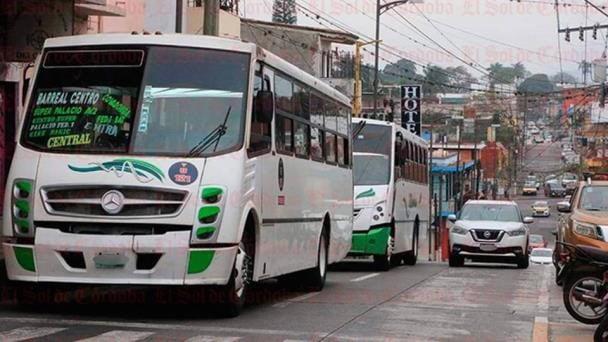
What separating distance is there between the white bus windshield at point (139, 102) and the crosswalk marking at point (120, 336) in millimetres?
1910

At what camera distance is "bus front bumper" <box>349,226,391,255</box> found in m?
22.0

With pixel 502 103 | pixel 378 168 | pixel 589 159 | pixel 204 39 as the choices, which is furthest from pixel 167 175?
pixel 502 103

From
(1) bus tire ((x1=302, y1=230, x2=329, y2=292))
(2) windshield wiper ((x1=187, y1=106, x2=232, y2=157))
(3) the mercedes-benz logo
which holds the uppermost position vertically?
(2) windshield wiper ((x1=187, y1=106, x2=232, y2=157))

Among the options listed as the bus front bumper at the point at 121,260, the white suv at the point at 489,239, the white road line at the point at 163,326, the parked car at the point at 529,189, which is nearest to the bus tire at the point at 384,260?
the white suv at the point at 489,239

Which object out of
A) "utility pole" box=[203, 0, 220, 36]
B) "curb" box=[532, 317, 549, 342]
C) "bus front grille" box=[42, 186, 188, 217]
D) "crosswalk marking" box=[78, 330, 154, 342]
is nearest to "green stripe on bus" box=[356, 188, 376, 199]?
"utility pole" box=[203, 0, 220, 36]

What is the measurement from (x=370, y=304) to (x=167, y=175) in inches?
167

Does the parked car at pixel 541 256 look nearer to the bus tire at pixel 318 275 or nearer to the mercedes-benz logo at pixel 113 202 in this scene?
the bus tire at pixel 318 275

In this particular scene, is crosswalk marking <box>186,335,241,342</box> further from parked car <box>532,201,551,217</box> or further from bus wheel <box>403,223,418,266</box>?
parked car <box>532,201,551,217</box>

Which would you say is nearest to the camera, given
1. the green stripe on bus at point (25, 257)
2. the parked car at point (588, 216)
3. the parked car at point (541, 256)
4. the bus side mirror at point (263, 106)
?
the green stripe on bus at point (25, 257)

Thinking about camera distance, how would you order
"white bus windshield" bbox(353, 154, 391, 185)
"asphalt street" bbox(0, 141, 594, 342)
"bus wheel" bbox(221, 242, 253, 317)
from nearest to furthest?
"asphalt street" bbox(0, 141, 594, 342) → "bus wheel" bbox(221, 242, 253, 317) → "white bus windshield" bbox(353, 154, 391, 185)

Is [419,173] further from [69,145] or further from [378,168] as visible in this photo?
[69,145]

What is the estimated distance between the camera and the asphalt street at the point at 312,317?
10.2 meters

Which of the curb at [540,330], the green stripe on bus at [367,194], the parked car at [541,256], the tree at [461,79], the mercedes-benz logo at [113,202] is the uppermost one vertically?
the tree at [461,79]

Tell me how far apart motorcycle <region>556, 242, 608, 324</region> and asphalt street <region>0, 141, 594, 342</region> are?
0.72 feet
